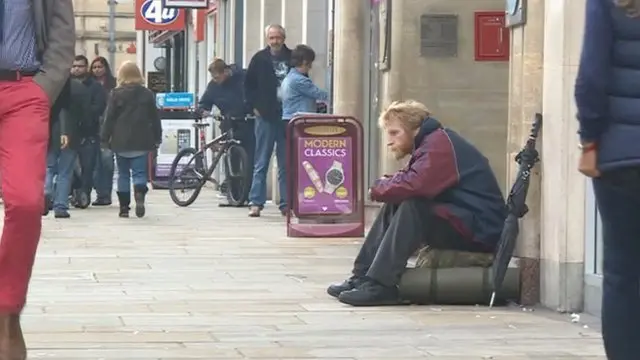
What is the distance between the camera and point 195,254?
38.2 ft

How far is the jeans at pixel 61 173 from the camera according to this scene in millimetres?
15625

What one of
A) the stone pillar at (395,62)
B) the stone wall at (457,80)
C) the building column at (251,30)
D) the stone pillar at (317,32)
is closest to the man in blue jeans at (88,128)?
the stone pillar at (317,32)

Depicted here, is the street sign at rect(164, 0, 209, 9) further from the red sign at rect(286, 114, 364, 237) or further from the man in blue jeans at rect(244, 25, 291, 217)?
the red sign at rect(286, 114, 364, 237)

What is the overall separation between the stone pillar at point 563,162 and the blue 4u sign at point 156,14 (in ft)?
77.6

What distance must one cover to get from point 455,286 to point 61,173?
825 cm

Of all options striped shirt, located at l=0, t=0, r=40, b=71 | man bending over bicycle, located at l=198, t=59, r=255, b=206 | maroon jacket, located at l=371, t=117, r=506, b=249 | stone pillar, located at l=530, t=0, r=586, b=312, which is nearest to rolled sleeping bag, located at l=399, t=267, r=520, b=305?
maroon jacket, located at l=371, t=117, r=506, b=249

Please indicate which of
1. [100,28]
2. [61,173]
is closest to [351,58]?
[61,173]

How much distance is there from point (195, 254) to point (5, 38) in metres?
5.91

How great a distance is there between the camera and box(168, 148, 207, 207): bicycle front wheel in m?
17.8

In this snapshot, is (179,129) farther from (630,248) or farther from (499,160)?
(630,248)

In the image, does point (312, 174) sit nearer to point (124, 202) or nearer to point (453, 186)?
point (124, 202)

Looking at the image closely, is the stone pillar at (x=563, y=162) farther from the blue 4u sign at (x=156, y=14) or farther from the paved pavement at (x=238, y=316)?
the blue 4u sign at (x=156, y=14)

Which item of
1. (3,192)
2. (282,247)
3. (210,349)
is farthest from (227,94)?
(3,192)

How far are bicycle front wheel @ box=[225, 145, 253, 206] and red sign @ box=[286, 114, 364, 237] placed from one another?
11.9ft
